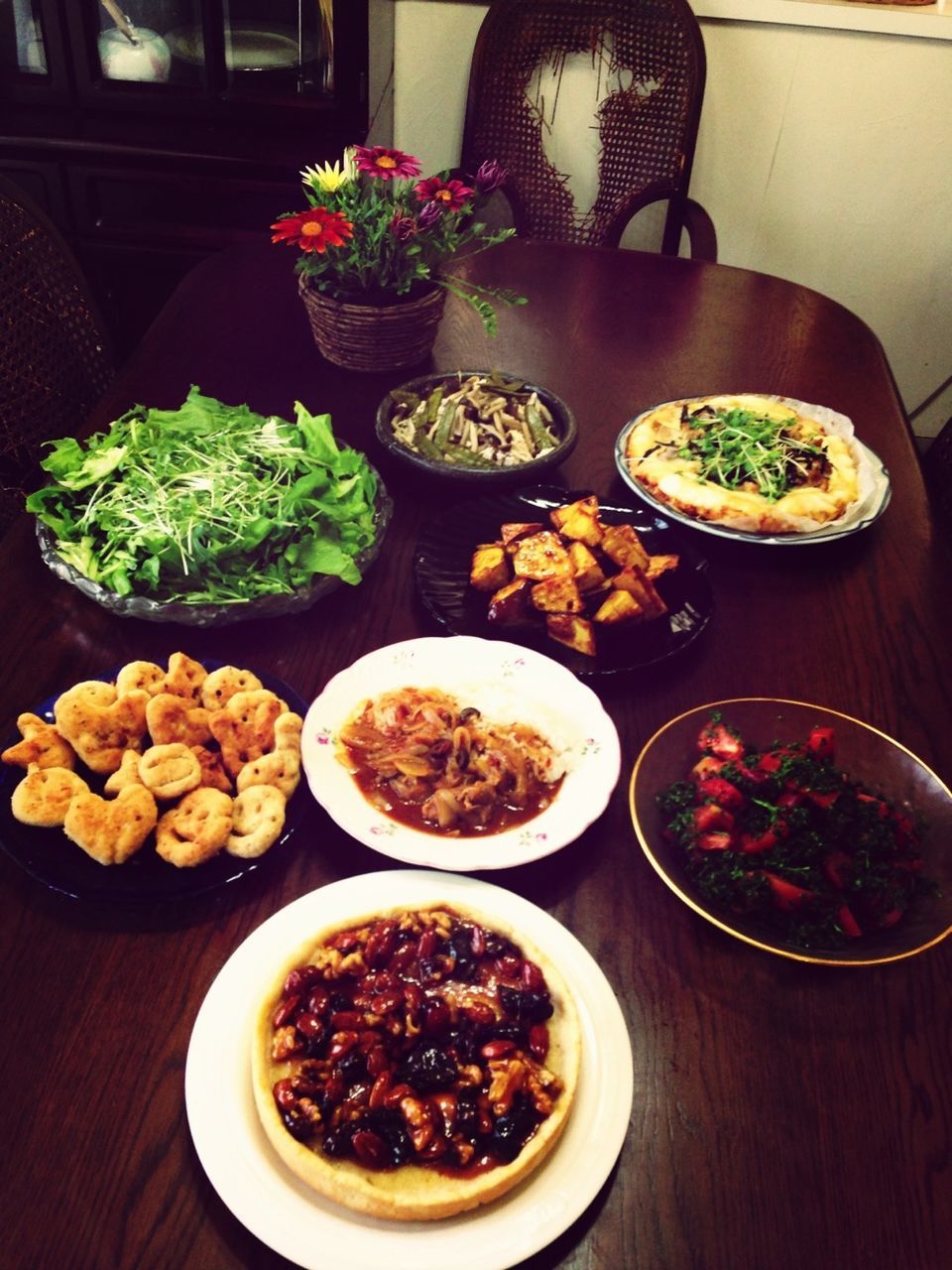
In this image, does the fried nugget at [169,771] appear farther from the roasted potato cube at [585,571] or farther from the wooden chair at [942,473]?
the wooden chair at [942,473]

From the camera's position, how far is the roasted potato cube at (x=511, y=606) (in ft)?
4.88

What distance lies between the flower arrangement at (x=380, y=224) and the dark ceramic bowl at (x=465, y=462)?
17 cm

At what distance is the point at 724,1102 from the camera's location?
0.97 metres

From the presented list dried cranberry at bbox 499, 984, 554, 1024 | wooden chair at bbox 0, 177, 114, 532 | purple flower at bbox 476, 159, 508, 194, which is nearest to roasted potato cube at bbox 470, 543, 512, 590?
dried cranberry at bbox 499, 984, 554, 1024

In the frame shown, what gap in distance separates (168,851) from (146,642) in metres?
0.46

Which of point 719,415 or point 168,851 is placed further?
point 719,415

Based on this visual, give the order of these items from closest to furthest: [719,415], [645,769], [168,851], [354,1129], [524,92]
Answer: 1. [354,1129]
2. [168,851]
3. [645,769]
4. [719,415]
5. [524,92]

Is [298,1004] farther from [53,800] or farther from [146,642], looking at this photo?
[146,642]

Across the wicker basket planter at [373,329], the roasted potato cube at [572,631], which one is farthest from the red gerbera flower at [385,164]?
the roasted potato cube at [572,631]

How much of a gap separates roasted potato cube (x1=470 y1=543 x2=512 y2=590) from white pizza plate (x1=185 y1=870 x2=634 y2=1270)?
58cm

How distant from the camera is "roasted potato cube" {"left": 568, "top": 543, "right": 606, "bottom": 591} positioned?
4.97ft

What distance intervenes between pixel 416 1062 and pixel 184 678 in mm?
609

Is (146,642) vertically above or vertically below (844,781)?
below

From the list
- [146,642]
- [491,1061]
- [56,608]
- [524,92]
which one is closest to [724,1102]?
[491,1061]
